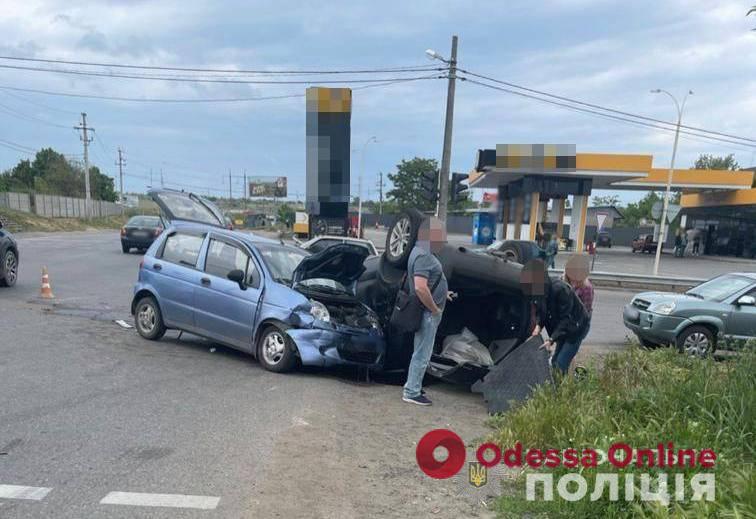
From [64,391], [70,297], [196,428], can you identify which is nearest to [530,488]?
[196,428]

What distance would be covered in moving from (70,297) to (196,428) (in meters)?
8.07

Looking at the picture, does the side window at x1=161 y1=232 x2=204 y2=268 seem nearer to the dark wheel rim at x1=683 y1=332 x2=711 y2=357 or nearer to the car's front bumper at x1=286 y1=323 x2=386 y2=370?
the car's front bumper at x1=286 y1=323 x2=386 y2=370

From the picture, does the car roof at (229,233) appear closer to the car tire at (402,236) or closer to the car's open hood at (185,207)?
the car's open hood at (185,207)

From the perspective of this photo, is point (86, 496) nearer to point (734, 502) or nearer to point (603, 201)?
point (734, 502)

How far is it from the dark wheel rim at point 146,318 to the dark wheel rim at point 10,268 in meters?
5.33

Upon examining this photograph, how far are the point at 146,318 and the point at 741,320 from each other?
9396 millimetres

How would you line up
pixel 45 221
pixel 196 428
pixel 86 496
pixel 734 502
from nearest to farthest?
pixel 734 502, pixel 86 496, pixel 196 428, pixel 45 221

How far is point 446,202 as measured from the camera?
A: 62.0 feet

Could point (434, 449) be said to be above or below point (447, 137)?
below

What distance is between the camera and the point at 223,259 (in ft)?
23.9

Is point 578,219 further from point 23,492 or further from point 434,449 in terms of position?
point 23,492

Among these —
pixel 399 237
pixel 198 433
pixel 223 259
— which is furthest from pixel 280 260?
pixel 198 433

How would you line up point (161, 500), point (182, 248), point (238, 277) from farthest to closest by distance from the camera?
point (182, 248) → point (238, 277) → point (161, 500)

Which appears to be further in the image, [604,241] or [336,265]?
[604,241]
